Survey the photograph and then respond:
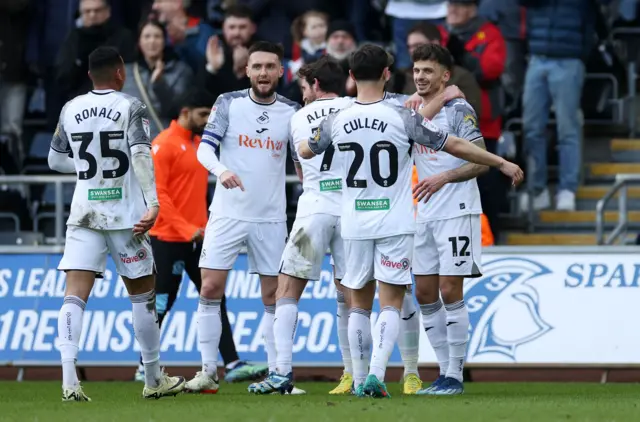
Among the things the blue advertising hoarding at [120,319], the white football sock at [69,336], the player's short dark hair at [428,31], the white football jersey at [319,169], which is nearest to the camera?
the white football sock at [69,336]

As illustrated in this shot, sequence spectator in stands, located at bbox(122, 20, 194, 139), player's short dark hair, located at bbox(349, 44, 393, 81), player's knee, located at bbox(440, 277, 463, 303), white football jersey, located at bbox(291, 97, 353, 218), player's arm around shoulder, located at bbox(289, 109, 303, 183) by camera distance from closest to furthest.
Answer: player's short dark hair, located at bbox(349, 44, 393, 81)
player's knee, located at bbox(440, 277, 463, 303)
white football jersey, located at bbox(291, 97, 353, 218)
player's arm around shoulder, located at bbox(289, 109, 303, 183)
spectator in stands, located at bbox(122, 20, 194, 139)

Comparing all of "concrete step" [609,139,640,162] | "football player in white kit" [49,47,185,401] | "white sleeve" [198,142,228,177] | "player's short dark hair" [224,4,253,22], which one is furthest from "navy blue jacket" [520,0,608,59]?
"football player in white kit" [49,47,185,401]

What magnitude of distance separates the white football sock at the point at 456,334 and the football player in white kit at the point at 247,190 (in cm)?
142

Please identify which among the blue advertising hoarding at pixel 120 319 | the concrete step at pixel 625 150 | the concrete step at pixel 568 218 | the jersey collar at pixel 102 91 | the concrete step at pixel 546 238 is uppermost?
the jersey collar at pixel 102 91

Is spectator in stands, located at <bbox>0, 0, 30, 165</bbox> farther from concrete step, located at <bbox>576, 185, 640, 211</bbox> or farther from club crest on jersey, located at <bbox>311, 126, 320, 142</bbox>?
club crest on jersey, located at <bbox>311, 126, 320, 142</bbox>

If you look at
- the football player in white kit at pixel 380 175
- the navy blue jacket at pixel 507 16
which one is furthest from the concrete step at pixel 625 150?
the football player in white kit at pixel 380 175

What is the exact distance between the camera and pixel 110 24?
60.3ft

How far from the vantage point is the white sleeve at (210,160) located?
1230 cm

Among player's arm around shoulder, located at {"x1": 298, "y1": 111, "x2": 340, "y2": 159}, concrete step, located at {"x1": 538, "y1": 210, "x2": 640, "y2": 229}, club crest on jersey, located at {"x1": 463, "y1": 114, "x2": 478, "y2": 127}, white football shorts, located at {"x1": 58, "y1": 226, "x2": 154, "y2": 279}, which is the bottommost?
concrete step, located at {"x1": 538, "y1": 210, "x2": 640, "y2": 229}

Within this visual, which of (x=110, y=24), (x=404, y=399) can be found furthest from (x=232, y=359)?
(x=110, y=24)

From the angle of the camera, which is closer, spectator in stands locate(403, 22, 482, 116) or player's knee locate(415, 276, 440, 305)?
player's knee locate(415, 276, 440, 305)

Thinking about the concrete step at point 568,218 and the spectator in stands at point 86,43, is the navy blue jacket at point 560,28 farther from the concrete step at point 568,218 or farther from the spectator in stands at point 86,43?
the spectator in stands at point 86,43

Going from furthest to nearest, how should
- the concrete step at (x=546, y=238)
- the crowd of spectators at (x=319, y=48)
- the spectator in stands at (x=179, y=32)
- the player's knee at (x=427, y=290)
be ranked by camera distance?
the spectator in stands at (x=179, y=32)
the concrete step at (x=546, y=238)
the crowd of spectators at (x=319, y=48)
the player's knee at (x=427, y=290)

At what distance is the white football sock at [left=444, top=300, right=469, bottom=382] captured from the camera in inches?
486
